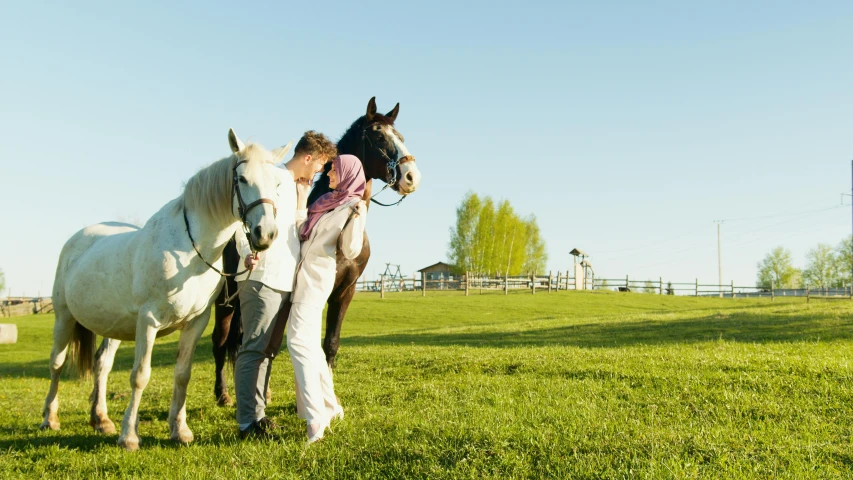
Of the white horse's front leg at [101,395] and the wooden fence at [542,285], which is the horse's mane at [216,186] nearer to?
the white horse's front leg at [101,395]

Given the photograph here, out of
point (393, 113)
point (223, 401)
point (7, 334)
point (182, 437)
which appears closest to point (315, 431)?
point (182, 437)

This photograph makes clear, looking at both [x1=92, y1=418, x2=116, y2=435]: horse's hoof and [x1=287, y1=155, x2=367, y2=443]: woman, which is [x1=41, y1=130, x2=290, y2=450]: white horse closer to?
[x1=287, y1=155, x2=367, y2=443]: woman

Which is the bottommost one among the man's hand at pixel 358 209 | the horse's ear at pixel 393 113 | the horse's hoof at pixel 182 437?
the horse's hoof at pixel 182 437

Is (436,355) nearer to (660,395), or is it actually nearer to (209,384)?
(209,384)

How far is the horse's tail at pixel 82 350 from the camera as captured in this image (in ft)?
22.2

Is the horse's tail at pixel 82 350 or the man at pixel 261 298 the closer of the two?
the man at pixel 261 298

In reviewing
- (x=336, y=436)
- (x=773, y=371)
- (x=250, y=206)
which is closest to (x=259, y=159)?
(x=250, y=206)

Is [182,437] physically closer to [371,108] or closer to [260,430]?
[260,430]

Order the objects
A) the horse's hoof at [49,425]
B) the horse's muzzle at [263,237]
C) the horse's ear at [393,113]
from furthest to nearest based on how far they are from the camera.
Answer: the horse's ear at [393,113] → the horse's hoof at [49,425] → the horse's muzzle at [263,237]

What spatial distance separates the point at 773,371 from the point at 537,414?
11.2 ft

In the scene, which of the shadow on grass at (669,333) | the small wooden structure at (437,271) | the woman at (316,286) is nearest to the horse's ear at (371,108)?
the woman at (316,286)

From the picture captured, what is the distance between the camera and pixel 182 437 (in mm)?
5242

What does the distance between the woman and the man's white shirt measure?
86 mm

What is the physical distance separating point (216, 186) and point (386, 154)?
2.37 metres
